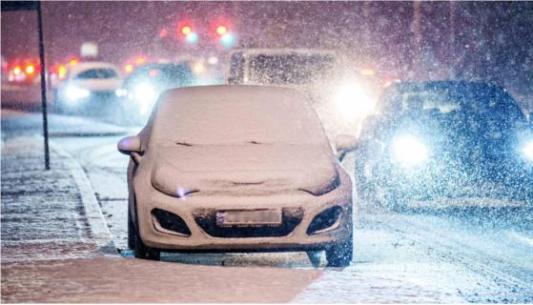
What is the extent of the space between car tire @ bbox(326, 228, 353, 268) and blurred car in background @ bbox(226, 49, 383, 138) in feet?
29.6

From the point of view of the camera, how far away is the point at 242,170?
8.12 m

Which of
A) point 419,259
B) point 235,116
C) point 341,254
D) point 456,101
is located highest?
point 235,116

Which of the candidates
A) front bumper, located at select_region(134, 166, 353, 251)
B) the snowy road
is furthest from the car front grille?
the snowy road

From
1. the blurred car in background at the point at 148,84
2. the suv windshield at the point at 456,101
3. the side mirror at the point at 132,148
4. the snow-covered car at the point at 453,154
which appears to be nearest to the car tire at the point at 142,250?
the side mirror at the point at 132,148

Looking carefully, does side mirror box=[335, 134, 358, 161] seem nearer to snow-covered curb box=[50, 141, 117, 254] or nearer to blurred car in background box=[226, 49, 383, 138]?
snow-covered curb box=[50, 141, 117, 254]

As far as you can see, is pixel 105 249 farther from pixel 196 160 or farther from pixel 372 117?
pixel 372 117

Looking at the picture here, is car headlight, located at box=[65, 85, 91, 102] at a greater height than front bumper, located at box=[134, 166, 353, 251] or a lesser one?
lesser

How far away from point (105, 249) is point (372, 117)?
5.66m

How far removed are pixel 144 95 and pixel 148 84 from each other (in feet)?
1.03

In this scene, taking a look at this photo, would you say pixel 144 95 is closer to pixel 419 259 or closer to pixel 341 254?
pixel 419 259

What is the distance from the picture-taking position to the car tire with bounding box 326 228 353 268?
8.20 m

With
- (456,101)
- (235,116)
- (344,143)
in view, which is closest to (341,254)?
(344,143)

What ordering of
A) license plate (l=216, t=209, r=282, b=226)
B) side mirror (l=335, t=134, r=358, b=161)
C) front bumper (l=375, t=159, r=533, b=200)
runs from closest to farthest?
license plate (l=216, t=209, r=282, b=226)
side mirror (l=335, t=134, r=358, b=161)
front bumper (l=375, t=159, r=533, b=200)

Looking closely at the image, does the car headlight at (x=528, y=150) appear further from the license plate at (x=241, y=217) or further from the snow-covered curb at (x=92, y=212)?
the license plate at (x=241, y=217)
